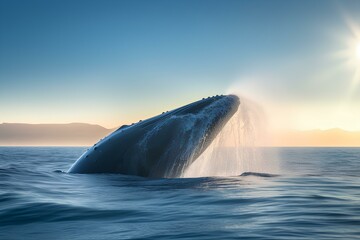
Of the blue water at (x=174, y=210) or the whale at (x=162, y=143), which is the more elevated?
the whale at (x=162, y=143)

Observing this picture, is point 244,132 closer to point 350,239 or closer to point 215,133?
point 215,133

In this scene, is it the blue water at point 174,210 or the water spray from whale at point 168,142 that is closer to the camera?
the blue water at point 174,210

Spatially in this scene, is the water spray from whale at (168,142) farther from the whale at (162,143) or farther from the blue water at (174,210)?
the blue water at (174,210)

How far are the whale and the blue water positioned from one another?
1.85ft

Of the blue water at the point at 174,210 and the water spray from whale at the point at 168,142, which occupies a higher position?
the water spray from whale at the point at 168,142

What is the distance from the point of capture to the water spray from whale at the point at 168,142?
11.8m

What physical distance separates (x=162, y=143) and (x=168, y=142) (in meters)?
0.17

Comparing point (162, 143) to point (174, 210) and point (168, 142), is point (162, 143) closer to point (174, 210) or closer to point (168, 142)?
→ point (168, 142)

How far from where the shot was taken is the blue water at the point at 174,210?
591cm

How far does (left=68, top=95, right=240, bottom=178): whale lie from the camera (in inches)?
462

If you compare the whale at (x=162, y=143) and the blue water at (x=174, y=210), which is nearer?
the blue water at (x=174, y=210)

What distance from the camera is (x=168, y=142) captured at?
1186 cm

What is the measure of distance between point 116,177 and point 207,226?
18.7 feet

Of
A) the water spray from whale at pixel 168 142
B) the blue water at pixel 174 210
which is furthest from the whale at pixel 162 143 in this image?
the blue water at pixel 174 210
